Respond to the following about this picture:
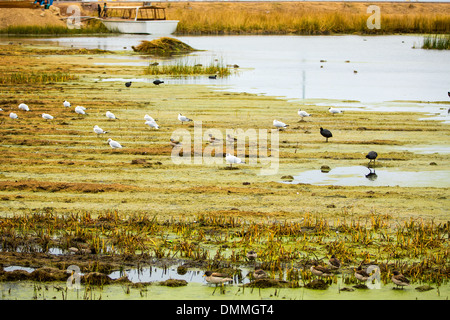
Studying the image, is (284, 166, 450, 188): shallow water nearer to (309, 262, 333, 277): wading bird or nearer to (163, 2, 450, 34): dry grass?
(309, 262, 333, 277): wading bird

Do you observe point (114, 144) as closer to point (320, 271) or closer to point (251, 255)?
point (251, 255)

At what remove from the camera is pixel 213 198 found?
30.4ft

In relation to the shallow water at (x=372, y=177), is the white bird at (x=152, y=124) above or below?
above

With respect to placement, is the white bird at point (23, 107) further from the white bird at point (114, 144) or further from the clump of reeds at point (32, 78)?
the clump of reeds at point (32, 78)

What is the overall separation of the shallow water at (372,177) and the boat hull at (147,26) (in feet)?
122

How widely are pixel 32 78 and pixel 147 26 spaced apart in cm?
2771

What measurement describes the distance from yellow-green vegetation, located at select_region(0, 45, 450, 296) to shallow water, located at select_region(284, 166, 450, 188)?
0.78ft

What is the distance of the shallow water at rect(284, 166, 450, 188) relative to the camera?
33.3 feet

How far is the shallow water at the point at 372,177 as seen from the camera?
1014 centimetres

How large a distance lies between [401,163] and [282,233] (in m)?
4.40

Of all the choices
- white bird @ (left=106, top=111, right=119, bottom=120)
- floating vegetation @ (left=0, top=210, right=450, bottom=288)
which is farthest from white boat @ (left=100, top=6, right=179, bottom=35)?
floating vegetation @ (left=0, top=210, right=450, bottom=288)

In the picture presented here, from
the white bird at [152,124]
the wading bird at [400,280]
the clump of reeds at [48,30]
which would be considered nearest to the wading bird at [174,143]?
the white bird at [152,124]

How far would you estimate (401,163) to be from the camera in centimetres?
1137

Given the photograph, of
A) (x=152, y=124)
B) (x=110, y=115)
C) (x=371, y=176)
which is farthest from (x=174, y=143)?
(x=371, y=176)
